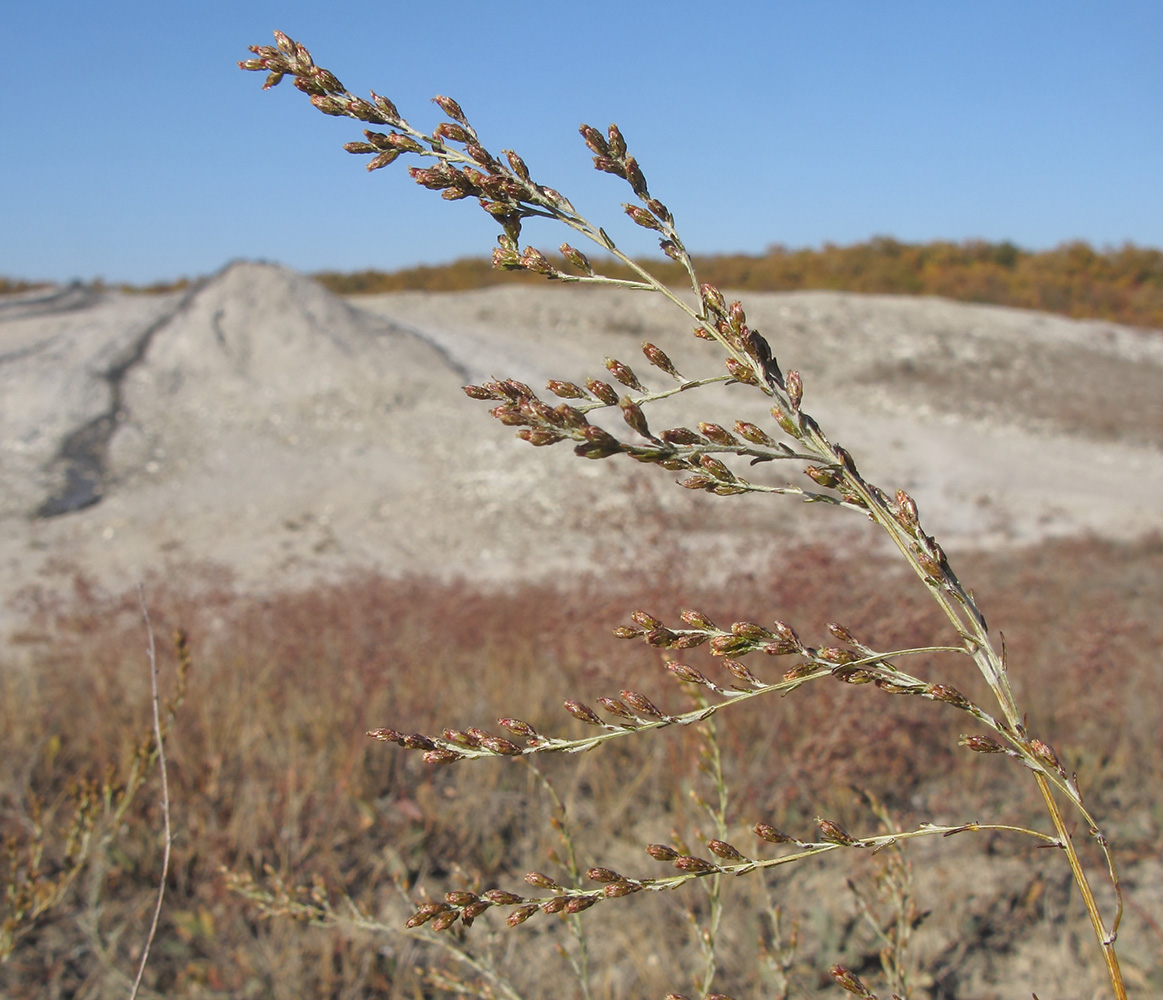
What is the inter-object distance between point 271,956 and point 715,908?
1.77 meters

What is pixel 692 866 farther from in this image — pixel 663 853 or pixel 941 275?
pixel 941 275

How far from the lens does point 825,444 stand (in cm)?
89

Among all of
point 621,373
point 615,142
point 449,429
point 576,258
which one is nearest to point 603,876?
point 621,373

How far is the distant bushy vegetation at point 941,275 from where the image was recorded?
1099 inches

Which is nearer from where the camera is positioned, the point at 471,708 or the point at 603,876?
the point at 603,876

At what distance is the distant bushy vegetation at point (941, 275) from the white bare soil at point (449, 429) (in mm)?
8765

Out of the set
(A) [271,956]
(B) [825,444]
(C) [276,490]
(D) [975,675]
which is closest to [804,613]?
(D) [975,675]

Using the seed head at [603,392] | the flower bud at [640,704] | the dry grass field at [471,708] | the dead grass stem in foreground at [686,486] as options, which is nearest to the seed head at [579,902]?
the dead grass stem in foreground at [686,486]

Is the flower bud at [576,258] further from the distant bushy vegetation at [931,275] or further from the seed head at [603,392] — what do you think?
the distant bushy vegetation at [931,275]

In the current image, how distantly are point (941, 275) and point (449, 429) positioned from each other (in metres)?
23.1

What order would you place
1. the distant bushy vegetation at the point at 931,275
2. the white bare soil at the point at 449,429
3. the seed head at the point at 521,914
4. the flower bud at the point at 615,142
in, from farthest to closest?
the distant bushy vegetation at the point at 931,275
the white bare soil at the point at 449,429
the flower bud at the point at 615,142
the seed head at the point at 521,914

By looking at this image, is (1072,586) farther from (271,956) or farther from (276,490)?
(276,490)

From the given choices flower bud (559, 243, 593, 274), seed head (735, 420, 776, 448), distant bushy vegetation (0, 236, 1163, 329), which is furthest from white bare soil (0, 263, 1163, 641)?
distant bushy vegetation (0, 236, 1163, 329)

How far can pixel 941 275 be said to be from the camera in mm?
29906
